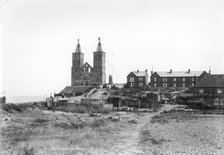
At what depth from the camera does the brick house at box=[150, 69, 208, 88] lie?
78562mm

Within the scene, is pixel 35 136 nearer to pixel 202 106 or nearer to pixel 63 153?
pixel 63 153

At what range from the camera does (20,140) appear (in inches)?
766

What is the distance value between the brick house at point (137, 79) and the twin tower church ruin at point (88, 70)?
886 centimetres

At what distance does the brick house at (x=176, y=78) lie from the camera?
78.6 meters

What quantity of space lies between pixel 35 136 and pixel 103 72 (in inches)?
2654

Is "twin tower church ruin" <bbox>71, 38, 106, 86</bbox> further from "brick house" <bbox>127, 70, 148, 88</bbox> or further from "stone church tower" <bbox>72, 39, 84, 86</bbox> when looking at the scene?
"brick house" <bbox>127, 70, 148, 88</bbox>

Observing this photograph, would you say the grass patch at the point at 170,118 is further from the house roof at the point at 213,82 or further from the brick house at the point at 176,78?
the brick house at the point at 176,78

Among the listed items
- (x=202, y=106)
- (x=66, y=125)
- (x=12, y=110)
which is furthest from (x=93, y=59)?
(x=66, y=125)

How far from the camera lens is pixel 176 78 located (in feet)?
266

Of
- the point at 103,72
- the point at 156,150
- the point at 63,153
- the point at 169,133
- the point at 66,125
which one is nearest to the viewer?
the point at 63,153

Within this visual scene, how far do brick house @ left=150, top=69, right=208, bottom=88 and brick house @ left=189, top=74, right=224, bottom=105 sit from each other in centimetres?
2031

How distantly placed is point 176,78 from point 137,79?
1156 cm

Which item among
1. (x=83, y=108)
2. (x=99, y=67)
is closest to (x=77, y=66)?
(x=99, y=67)

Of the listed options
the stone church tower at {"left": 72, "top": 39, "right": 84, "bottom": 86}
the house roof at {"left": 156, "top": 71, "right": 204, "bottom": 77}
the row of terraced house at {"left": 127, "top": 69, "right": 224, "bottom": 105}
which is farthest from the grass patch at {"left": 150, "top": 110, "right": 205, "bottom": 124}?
the stone church tower at {"left": 72, "top": 39, "right": 84, "bottom": 86}
